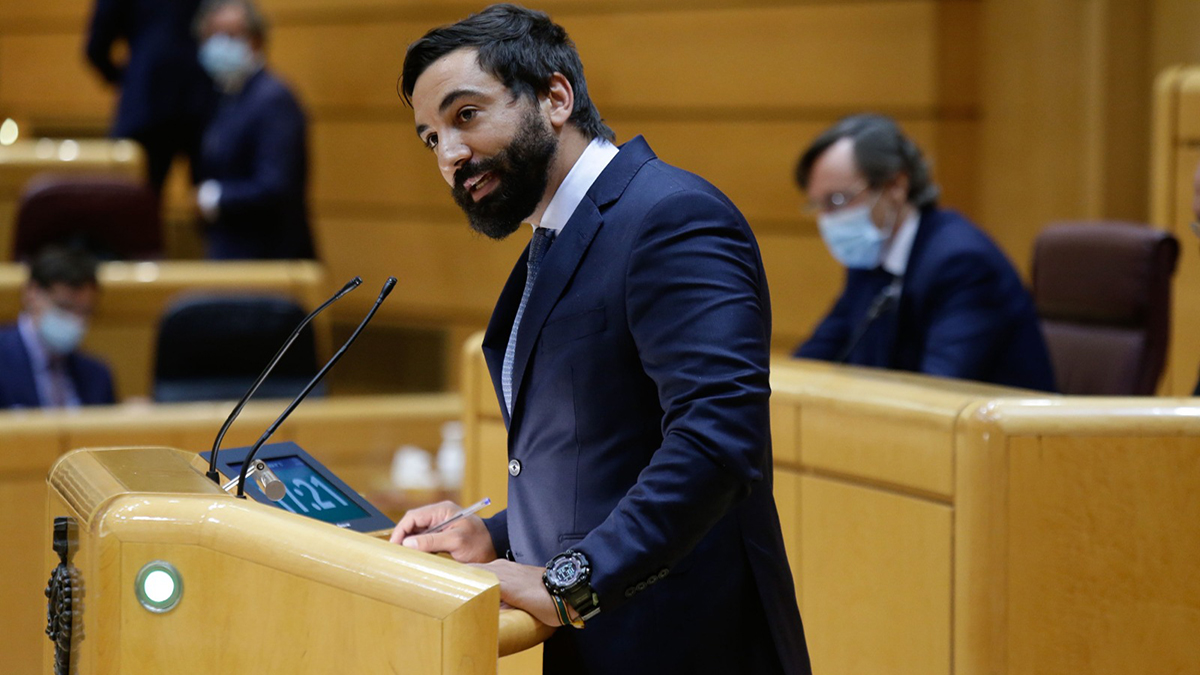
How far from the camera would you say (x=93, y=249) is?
5355 millimetres

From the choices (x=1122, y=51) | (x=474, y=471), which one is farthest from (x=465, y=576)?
(x=1122, y=51)

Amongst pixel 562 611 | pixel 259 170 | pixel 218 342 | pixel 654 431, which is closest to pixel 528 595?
pixel 562 611

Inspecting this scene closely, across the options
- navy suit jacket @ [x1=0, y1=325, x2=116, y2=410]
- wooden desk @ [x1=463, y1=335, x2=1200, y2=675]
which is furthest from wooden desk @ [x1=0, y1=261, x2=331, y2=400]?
wooden desk @ [x1=463, y1=335, x2=1200, y2=675]

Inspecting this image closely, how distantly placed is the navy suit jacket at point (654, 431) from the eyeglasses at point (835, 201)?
1.80 metres

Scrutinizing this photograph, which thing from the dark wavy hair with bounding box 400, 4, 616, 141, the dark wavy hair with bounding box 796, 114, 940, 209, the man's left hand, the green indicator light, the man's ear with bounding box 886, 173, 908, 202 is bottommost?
the man's left hand

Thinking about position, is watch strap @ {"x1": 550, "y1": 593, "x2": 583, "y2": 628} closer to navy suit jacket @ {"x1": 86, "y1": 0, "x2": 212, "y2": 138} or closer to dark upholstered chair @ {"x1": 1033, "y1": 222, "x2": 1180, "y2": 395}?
dark upholstered chair @ {"x1": 1033, "y1": 222, "x2": 1180, "y2": 395}

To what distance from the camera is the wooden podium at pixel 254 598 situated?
1.18 m

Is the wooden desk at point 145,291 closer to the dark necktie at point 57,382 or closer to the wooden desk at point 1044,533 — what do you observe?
the dark necktie at point 57,382

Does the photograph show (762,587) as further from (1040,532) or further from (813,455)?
(813,455)

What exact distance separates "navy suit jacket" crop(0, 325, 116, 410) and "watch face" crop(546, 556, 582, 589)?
311 centimetres

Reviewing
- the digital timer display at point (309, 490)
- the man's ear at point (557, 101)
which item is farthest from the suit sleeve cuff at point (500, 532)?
the man's ear at point (557, 101)

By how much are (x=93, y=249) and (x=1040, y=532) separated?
13.9ft

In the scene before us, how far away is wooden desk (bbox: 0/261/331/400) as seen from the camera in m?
4.65

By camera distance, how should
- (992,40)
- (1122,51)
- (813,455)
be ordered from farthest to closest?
(992,40)
(1122,51)
(813,455)
